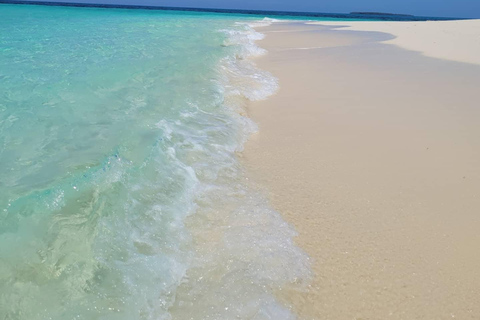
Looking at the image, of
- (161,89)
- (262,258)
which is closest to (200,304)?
(262,258)

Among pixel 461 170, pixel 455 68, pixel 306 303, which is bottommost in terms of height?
pixel 306 303

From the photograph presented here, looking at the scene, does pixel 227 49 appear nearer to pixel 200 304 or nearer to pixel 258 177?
pixel 258 177

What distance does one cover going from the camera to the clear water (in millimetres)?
1797

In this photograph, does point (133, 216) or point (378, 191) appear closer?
point (133, 216)

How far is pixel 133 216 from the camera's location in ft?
7.97

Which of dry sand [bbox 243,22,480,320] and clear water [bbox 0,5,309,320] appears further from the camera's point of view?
dry sand [bbox 243,22,480,320]

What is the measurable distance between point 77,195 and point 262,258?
1.58 m

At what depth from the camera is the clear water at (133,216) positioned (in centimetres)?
180

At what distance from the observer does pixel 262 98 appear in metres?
5.61

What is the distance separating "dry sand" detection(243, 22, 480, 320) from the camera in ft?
6.32

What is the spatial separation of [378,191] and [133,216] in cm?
216

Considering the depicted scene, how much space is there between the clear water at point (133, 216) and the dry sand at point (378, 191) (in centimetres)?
27

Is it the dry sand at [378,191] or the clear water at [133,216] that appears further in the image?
the dry sand at [378,191]

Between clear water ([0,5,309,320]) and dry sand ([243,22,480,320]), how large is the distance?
0.90ft
